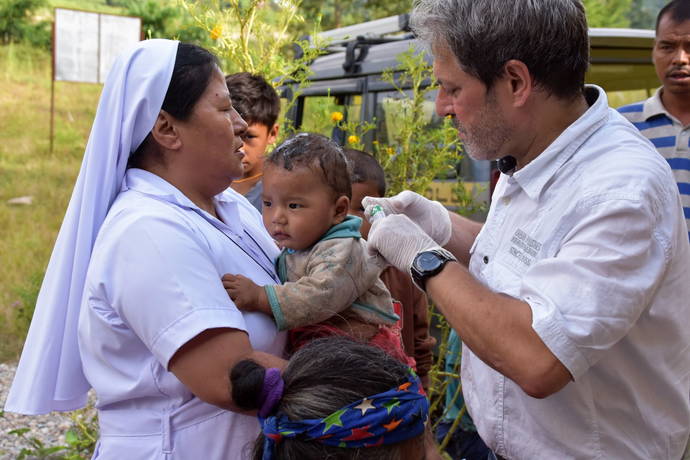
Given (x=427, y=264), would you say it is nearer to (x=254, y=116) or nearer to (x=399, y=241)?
(x=399, y=241)

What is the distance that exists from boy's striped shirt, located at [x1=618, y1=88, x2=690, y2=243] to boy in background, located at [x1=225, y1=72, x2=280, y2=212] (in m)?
1.71

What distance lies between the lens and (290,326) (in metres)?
1.97

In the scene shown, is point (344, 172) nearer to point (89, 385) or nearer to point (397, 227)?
point (397, 227)

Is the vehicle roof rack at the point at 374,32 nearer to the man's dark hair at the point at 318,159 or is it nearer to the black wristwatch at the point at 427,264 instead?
the man's dark hair at the point at 318,159

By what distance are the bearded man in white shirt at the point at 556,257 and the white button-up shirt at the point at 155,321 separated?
547mm

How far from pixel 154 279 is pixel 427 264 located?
0.69 metres

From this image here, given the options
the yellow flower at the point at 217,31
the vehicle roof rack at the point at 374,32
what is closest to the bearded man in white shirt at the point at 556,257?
the yellow flower at the point at 217,31

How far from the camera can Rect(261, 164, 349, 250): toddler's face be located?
2195 mm

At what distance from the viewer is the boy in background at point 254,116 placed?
10.8ft

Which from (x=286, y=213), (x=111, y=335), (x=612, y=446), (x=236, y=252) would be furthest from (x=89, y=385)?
(x=612, y=446)

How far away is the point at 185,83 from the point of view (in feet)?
6.44

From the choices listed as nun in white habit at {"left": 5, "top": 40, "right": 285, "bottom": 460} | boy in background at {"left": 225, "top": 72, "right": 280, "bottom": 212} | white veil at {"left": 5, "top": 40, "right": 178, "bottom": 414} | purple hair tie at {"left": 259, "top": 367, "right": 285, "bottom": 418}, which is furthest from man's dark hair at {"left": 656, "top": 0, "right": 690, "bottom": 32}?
purple hair tie at {"left": 259, "top": 367, "right": 285, "bottom": 418}

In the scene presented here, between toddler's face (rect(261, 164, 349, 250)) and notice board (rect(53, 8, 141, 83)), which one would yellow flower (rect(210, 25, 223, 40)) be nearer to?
toddler's face (rect(261, 164, 349, 250))

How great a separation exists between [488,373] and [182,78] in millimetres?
1100
